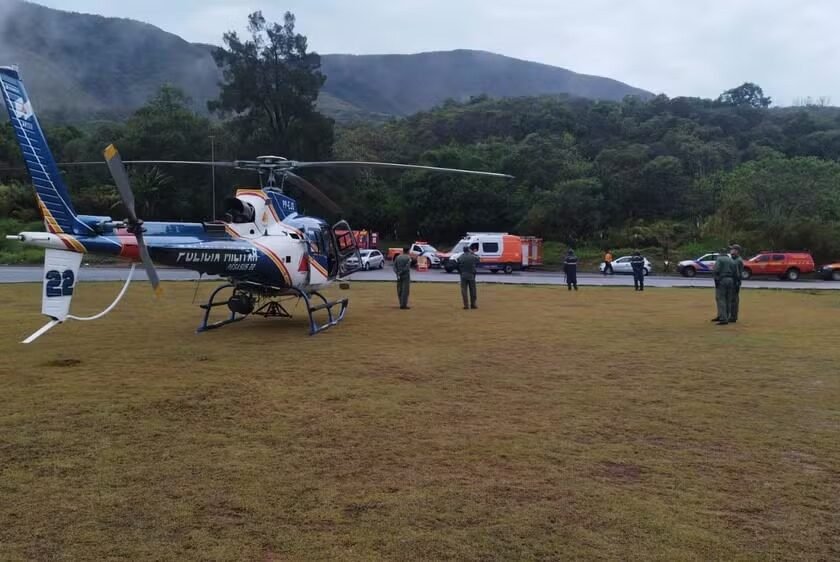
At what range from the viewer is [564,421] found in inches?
244

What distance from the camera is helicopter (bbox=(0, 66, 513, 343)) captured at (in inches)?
326

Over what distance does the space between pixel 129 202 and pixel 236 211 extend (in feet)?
9.37

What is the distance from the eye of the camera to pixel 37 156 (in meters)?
8.20

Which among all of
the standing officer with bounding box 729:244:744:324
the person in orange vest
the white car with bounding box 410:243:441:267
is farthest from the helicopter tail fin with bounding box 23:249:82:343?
the white car with bounding box 410:243:441:267

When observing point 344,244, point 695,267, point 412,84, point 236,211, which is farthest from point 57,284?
point 412,84

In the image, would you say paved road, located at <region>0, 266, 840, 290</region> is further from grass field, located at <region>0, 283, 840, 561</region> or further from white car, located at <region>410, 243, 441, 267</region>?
grass field, located at <region>0, 283, 840, 561</region>

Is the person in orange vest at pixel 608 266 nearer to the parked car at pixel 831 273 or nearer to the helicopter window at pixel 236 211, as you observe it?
the parked car at pixel 831 273

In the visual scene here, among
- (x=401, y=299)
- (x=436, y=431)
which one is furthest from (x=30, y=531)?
(x=401, y=299)

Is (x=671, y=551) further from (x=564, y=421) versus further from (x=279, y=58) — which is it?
(x=279, y=58)

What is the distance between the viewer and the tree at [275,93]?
2004 inches

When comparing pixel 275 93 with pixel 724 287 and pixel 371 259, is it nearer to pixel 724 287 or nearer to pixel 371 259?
pixel 371 259

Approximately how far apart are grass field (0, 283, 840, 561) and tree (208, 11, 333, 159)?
1646 inches

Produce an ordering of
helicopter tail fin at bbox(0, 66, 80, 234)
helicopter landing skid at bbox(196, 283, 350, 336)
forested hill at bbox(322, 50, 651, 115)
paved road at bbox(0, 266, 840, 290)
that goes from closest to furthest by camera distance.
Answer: helicopter tail fin at bbox(0, 66, 80, 234)
helicopter landing skid at bbox(196, 283, 350, 336)
paved road at bbox(0, 266, 840, 290)
forested hill at bbox(322, 50, 651, 115)

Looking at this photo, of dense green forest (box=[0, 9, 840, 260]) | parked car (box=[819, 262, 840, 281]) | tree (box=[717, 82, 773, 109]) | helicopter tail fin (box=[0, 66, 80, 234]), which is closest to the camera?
helicopter tail fin (box=[0, 66, 80, 234])
